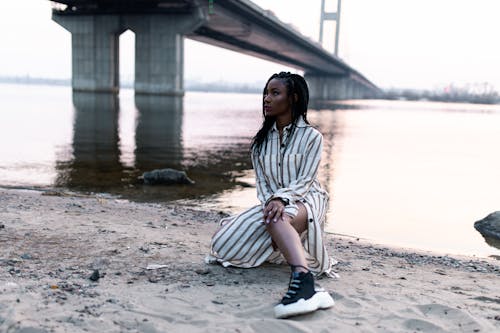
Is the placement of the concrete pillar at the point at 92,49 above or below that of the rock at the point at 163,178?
above

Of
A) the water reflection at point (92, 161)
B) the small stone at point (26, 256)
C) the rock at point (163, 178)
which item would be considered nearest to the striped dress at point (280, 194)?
the small stone at point (26, 256)

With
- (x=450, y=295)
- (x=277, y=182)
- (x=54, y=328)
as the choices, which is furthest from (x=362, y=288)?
(x=54, y=328)

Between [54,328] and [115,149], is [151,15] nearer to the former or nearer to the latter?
[115,149]

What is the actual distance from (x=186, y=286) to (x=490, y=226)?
5.09m

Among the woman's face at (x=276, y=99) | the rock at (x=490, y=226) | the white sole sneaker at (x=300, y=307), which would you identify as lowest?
the rock at (x=490, y=226)

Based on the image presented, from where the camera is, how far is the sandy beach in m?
2.84

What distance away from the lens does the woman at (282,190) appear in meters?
3.45

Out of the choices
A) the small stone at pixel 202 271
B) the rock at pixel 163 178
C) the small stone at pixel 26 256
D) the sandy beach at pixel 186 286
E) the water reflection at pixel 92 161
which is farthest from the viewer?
the water reflection at pixel 92 161

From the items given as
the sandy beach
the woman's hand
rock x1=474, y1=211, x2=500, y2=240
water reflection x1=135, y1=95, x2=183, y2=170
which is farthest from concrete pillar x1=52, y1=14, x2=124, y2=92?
the woman's hand

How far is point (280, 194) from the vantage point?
3.44m

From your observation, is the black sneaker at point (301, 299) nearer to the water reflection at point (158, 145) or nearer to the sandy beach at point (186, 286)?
the sandy beach at point (186, 286)

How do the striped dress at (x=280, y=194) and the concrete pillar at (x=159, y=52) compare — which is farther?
the concrete pillar at (x=159, y=52)

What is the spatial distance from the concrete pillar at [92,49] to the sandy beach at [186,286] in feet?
159

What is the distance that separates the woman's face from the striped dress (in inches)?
5.4
